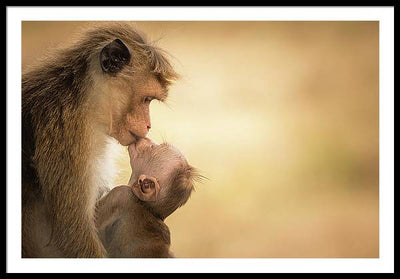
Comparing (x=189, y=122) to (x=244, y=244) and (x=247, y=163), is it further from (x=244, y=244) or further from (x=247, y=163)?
(x=244, y=244)

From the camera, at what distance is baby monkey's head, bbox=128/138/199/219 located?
365cm

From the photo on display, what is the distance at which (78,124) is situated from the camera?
3.48 metres

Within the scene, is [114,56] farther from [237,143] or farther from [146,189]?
[237,143]

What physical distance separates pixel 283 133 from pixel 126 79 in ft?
3.42

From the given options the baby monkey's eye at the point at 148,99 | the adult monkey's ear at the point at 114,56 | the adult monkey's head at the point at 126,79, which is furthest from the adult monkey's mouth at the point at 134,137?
the adult monkey's ear at the point at 114,56

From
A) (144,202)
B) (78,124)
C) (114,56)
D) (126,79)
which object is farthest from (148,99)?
(144,202)

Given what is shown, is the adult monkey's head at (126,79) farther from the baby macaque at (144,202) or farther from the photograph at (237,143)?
the baby macaque at (144,202)

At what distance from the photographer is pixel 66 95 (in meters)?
3.49

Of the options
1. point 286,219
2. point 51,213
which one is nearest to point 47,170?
point 51,213

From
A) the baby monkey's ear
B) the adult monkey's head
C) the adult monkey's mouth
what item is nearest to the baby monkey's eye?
the adult monkey's head

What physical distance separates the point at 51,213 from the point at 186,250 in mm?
882

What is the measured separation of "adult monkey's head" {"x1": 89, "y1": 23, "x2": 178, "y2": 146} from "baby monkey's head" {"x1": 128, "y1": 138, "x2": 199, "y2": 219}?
0.35 feet

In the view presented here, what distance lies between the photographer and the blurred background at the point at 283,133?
390 cm

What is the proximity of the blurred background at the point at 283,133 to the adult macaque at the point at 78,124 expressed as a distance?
0.35 metres
